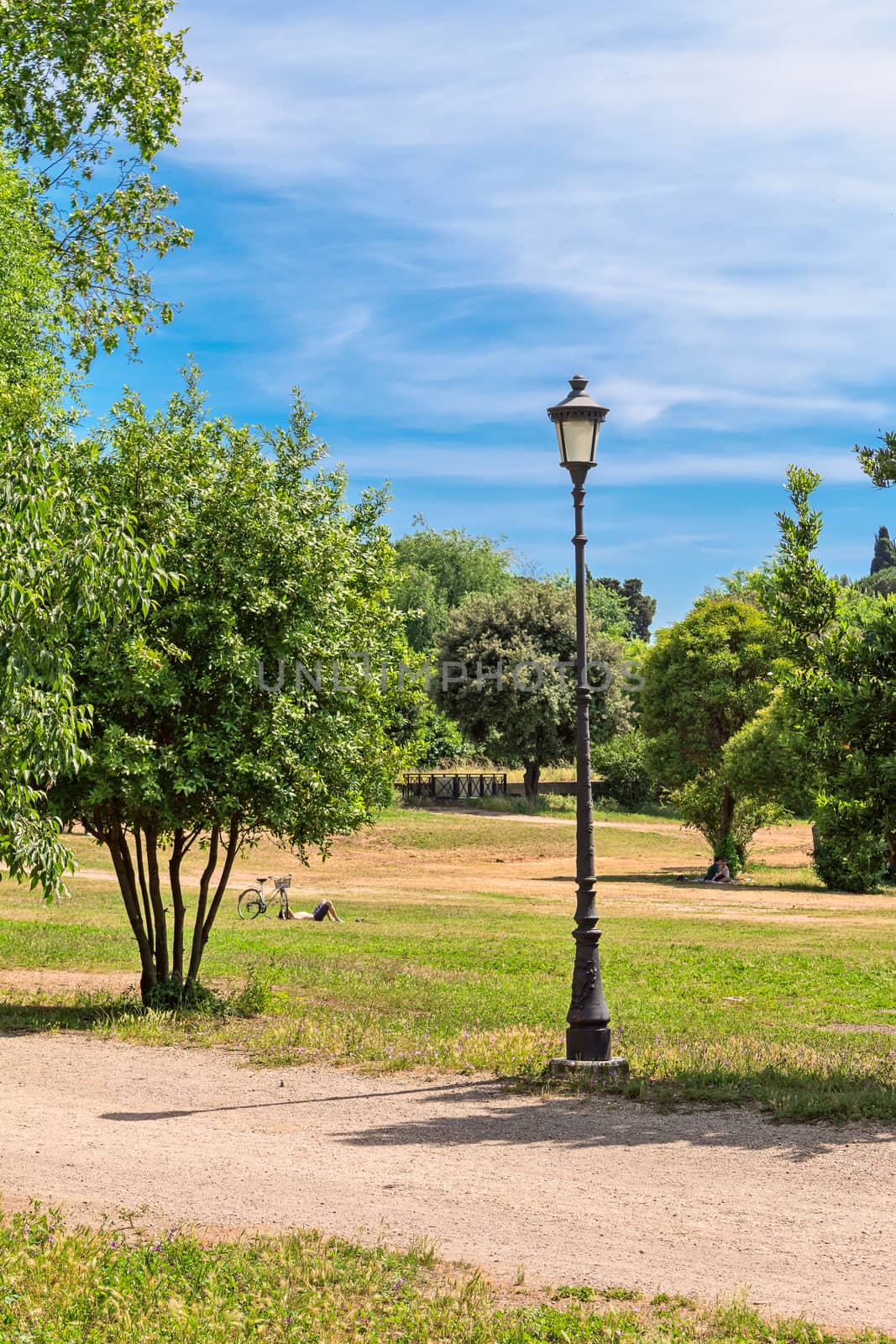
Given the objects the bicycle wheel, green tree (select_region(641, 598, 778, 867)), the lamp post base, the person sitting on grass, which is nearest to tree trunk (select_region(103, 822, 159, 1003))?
the lamp post base

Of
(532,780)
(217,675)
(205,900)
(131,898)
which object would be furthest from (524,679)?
(217,675)

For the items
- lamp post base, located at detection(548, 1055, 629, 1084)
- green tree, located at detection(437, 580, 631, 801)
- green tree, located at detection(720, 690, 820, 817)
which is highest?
green tree, located at detection(437, 580, 631, 801)

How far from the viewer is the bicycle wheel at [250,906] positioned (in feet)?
92.1

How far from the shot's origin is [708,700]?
1633 inches

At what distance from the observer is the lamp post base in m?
10.2

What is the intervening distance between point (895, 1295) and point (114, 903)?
2459 cm

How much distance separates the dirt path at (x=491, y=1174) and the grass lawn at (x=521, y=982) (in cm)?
95

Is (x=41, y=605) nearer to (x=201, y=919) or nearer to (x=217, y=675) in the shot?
(x=217, y=675)

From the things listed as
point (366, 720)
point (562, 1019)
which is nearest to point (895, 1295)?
point (562, 1019)

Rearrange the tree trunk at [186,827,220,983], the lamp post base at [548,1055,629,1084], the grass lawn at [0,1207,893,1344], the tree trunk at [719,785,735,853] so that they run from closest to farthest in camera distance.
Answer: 1. the grass lawn at [0,1207,893,1344]
2. the lamp post base at [548,1055,629,1084]
3. the tree trunk at [186,827,220,983]
4. the tree trunk at [719,785,735,853]

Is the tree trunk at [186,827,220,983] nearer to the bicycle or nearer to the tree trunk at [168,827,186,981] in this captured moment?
the tree trunk at [168,827,186,981]

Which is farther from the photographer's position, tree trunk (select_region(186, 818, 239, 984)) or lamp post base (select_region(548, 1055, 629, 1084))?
tree trunk (select_region(186, 818, 239, 984))

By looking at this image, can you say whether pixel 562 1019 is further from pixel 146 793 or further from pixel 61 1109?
pixel 61 1109

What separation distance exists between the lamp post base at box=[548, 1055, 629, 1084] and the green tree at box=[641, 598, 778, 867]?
30.8 meters
